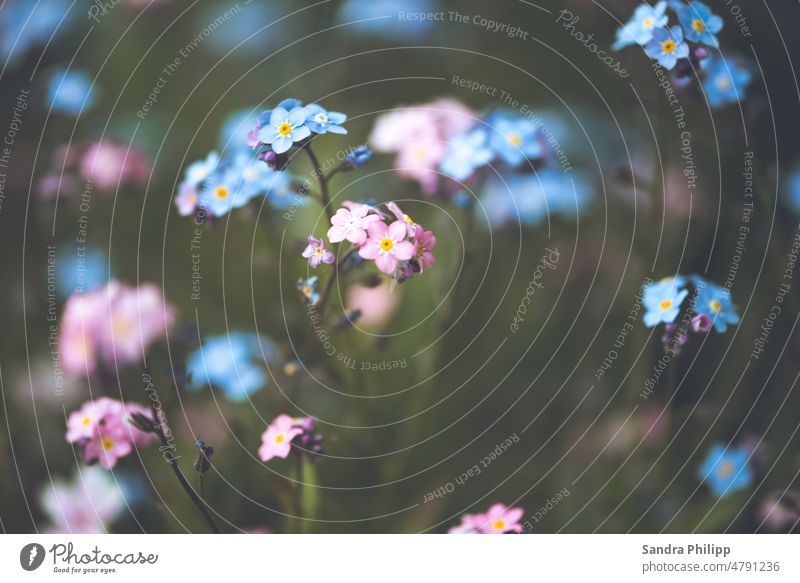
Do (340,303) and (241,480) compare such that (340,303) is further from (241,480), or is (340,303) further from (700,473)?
(700,473)

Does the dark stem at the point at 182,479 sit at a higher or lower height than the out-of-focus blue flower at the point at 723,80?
lower

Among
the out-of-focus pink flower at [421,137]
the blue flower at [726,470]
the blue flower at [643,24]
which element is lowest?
the blue flower at [726,470]

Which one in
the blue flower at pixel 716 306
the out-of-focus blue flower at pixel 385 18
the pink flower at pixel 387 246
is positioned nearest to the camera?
the pink flower at pixel 387 246

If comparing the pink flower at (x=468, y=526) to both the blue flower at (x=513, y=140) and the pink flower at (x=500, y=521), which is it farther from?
the blue flower at (x=513, y=140)

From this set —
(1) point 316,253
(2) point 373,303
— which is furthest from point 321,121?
(2) point 373,303
